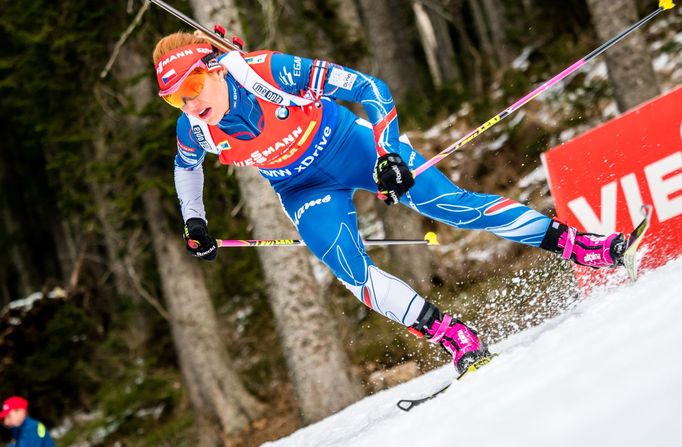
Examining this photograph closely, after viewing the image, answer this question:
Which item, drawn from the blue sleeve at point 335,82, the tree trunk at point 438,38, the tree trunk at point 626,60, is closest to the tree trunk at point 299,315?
the blue sleeve at point 335,82

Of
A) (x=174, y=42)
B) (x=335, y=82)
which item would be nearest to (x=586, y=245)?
(x=335, y=82)

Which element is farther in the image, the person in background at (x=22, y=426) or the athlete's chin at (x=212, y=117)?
the person in background at (x=22, y=426)

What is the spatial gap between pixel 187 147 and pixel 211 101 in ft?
1.89

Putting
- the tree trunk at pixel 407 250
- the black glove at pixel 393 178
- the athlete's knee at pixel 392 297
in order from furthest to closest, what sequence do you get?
the tree trunk at pixel 407 250 < the athlete's knee at pixel 392 297 < the black glove at pixel 393 178

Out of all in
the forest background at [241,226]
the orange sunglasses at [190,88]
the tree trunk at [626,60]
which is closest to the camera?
the orange sunglasses at [190,88]

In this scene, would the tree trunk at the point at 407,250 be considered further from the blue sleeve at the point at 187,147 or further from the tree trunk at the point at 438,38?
the tree trunk at the point at 438,38

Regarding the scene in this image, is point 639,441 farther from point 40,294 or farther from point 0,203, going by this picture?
point 0,203

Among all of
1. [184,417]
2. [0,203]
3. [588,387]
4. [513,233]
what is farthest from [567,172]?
[0,203]

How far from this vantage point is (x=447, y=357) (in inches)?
A: 274

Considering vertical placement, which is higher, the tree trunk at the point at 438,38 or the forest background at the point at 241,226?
the tree trunk at the point at 438,38

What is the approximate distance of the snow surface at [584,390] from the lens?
6.30ft

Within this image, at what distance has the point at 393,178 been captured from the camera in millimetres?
3383

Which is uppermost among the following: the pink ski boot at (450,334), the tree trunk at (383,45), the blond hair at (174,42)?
Result: the tree trunk at (383,45)

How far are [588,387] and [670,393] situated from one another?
10.9 inches
